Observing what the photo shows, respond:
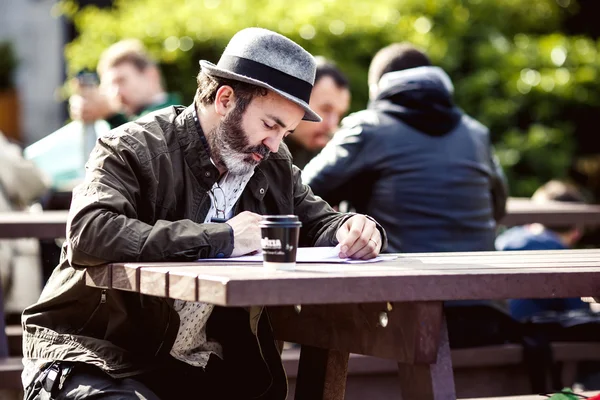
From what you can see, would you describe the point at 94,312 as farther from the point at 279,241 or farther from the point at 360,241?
the point at 360,241

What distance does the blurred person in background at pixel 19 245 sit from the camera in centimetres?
554

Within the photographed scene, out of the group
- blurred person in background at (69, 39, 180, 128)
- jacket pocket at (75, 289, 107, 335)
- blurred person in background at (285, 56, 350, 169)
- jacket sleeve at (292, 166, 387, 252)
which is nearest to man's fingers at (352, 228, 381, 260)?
jacket sleeve at (292, 166, 387, 252)

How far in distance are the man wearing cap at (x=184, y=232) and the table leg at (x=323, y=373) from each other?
151 millimetres

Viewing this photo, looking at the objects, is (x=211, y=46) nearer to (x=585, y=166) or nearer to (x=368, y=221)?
(x=585, y=166)

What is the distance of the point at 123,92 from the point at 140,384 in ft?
15.1

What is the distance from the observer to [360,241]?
3049mm

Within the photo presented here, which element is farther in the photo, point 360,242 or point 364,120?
point 364,120

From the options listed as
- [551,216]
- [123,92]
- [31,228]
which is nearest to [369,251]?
[31,228]

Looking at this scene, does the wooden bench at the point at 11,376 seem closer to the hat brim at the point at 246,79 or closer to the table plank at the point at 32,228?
the table plank at the point at 32,228

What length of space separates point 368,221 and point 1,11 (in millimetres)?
11509

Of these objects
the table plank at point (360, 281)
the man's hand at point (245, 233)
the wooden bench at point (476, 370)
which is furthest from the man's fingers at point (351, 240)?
the wooden bench at point (476, 370)

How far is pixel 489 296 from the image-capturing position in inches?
106

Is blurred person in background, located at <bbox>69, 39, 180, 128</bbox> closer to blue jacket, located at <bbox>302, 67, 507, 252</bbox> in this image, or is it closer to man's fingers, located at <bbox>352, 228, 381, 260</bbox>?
blue jacket, located at <bbox>302, 67, 507, 252</bbox>

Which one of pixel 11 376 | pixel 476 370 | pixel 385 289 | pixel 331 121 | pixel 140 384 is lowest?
pixel 476 370
